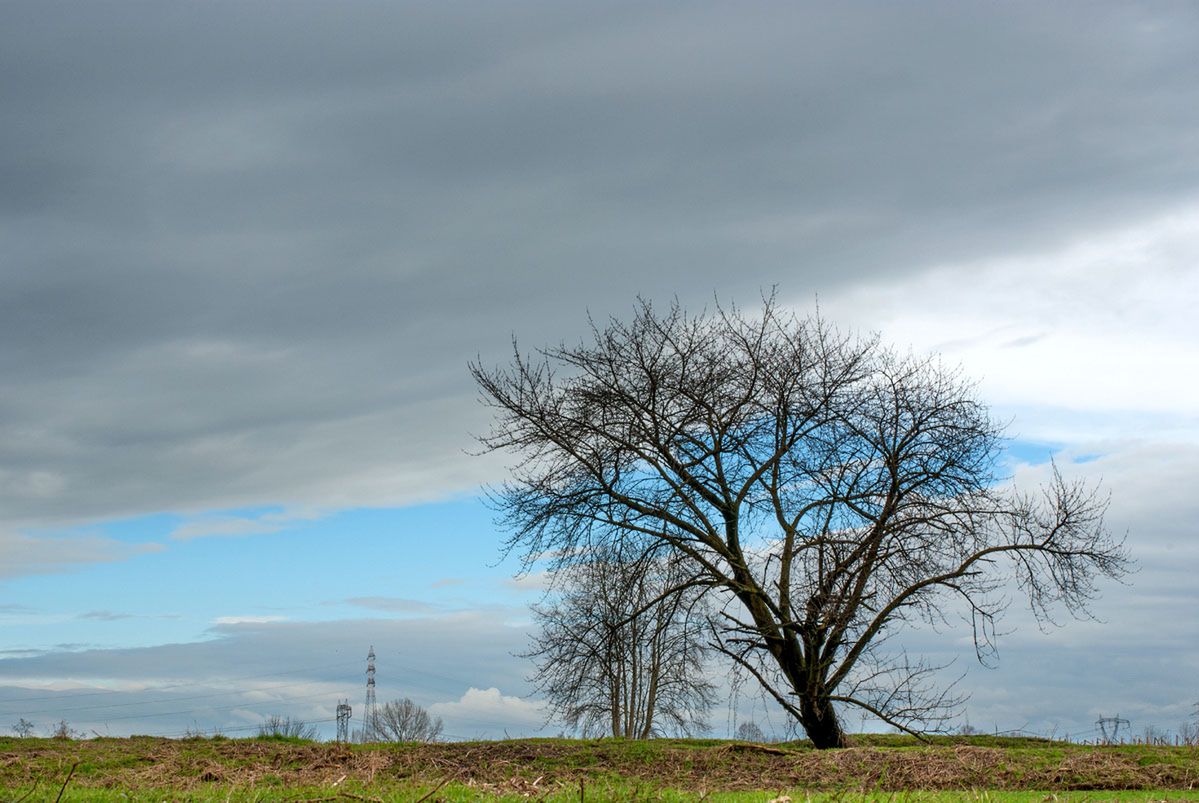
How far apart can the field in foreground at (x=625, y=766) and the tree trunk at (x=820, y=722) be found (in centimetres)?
303

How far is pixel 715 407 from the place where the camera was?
756 inches

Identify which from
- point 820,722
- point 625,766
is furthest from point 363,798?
point 820,722

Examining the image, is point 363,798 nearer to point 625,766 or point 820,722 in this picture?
point 625,766

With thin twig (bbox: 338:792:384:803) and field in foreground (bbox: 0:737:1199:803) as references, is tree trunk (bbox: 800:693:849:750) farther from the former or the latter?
thin twig (bbox: 338:792:384:803)

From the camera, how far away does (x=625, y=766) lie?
14.3 meters

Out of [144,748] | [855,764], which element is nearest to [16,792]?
[144,748]

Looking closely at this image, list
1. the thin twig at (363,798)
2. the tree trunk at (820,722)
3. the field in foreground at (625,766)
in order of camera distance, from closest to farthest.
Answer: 1. the thin twig at (363,798)
2. the field in foreground at (625,766)
3. the tree trunk at (820,722)

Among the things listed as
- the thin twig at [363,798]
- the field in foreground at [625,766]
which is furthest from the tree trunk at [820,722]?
the thin twig at [363,798]

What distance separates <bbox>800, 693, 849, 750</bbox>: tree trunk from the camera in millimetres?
18688

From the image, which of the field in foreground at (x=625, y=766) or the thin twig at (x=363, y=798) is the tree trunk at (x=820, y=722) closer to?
the field in foreground at (x=625, y=766)

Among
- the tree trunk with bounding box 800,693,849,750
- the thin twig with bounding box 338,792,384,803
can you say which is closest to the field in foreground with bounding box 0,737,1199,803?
the tree trunk with bounding box 800,693,849,750

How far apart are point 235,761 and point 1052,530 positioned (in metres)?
14.4

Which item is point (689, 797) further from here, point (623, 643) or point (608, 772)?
point (623, 643)

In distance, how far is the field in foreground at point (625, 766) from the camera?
11.5 m
